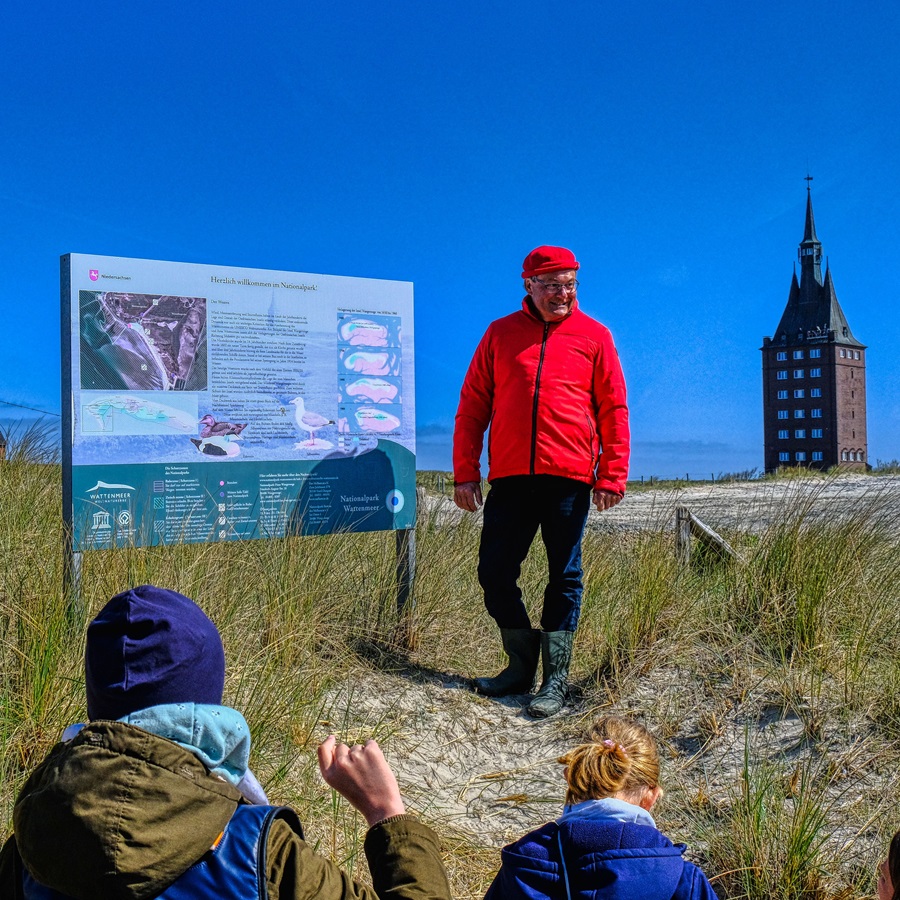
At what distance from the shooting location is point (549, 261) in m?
4.62

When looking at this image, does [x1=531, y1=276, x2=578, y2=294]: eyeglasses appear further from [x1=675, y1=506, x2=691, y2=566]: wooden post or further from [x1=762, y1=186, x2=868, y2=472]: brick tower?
[x1=762, y1=186, x2=868, y2=472]: brick tower

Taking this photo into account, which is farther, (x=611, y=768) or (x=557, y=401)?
(x=557, y=401)

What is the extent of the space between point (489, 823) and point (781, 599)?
2.55 meters

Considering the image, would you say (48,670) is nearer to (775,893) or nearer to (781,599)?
(775,893)

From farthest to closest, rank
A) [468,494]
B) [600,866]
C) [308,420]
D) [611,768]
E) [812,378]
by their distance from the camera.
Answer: [812,378]
[308,420]
[468,494]
[611,768]
[600,866]

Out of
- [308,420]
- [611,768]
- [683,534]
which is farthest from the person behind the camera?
[683,534]

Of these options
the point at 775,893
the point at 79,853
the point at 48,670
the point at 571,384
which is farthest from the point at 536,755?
the point at 79,853

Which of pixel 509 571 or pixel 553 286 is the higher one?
pixel 553 286

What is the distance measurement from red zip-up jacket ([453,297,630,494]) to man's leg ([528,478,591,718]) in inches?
5.1

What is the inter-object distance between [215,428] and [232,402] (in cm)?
17

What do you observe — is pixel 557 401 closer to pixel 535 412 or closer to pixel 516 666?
pixel 535 412

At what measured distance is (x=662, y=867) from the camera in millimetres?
1877

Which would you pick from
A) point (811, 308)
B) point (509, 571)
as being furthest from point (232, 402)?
point (811, 308)

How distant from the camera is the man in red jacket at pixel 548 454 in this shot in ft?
15.1
